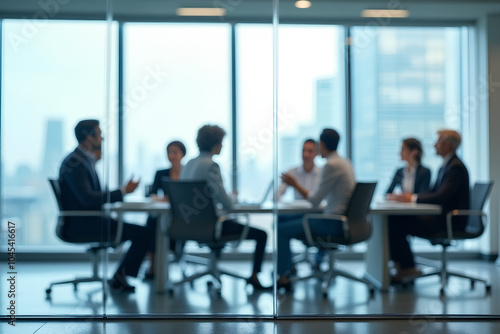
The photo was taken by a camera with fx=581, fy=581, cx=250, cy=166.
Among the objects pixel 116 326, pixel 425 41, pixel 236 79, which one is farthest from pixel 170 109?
pixel 425 41

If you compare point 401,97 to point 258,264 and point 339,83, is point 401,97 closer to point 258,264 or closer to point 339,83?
point 339,83

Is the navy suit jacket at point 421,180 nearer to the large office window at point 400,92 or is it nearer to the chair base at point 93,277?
the large office window at point 400,92

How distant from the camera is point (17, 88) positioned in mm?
3979

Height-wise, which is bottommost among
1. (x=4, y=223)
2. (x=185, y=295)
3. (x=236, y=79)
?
(x=185, y=295)

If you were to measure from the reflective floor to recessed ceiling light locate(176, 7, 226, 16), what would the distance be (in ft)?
7.43

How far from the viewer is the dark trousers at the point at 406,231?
474cm

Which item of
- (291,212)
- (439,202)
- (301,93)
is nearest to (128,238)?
(291,212)

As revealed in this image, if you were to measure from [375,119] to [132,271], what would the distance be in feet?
11.4

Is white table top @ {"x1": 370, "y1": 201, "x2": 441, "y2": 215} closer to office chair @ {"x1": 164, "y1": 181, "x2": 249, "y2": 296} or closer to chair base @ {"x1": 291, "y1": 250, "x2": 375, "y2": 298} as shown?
chair base @ {"x1": 291, "y1": 250, "x2": 375, "y2": 298}

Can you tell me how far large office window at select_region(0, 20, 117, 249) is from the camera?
3.91 meters

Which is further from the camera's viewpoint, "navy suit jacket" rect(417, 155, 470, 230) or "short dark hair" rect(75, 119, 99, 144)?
"navy suit jacket" rect(417, 155, 470, 230)

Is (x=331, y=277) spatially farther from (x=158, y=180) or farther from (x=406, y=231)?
(x=158, y=180)

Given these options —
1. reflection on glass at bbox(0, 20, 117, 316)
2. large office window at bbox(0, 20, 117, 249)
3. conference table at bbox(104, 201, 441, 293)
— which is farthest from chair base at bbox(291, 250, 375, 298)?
large office window at bbox(0, 20, 117, 249)

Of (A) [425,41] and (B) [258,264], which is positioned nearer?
(B) [258,264]
